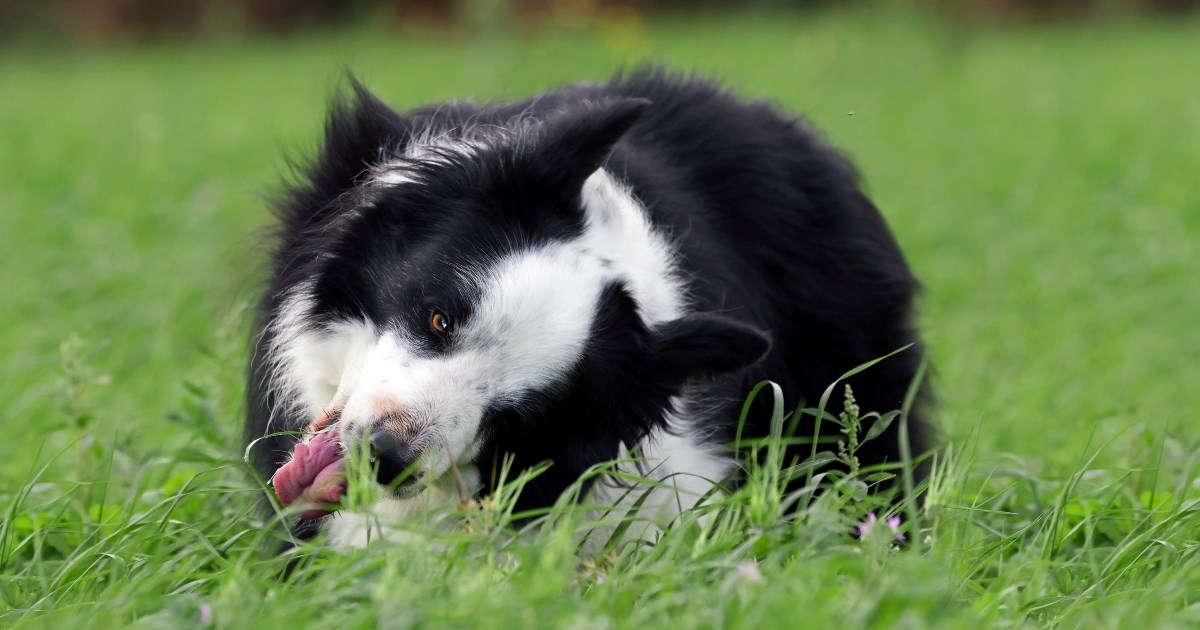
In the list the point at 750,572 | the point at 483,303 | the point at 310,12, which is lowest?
the point at 310,12

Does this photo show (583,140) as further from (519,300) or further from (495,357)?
(495,357)

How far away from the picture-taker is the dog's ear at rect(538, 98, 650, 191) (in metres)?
3.15

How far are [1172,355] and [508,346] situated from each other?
438 centimetres

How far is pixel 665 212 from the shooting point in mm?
3602

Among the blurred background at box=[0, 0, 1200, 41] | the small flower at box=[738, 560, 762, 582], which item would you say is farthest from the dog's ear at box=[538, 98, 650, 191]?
the blurred background at box=[0, 0, 1200, 41]

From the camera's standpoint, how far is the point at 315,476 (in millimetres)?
2943

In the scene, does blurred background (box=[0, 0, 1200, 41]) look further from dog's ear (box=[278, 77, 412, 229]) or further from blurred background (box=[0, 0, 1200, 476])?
dog's ear (box=[278, 77, 412, 229])

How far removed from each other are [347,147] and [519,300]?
72 cm

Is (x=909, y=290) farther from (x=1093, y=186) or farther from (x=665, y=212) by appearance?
(x=1093, y=186)

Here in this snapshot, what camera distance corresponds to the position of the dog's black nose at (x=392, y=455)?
9.17ft

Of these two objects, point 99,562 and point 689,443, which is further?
point 689,443

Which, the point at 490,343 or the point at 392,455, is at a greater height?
the point at 490,343

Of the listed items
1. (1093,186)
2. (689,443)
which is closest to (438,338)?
(689,443)

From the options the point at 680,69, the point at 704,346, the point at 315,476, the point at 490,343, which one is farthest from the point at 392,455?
the point at 680,69
